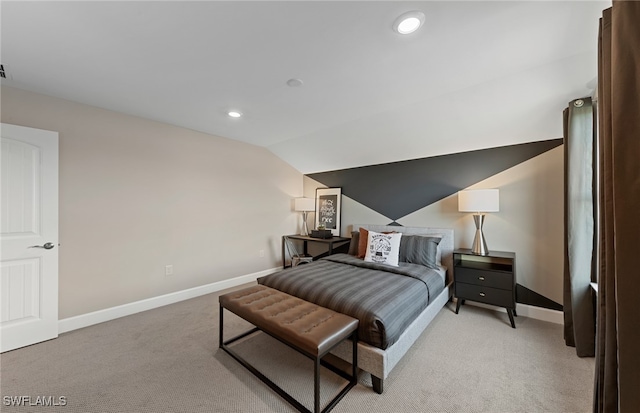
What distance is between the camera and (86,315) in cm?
266

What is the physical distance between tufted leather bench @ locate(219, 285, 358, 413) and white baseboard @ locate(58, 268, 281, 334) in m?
1.50

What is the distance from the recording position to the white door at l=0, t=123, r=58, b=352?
2205mm

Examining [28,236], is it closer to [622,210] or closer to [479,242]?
[622,210]

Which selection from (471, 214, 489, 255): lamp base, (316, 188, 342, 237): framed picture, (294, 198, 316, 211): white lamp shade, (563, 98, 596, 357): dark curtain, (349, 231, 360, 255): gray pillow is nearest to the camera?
(563, 98, 596, 357): dark curtain

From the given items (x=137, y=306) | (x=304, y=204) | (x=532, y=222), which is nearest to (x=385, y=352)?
(x=532, y=222)

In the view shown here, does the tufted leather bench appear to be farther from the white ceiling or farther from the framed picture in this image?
the framed picture

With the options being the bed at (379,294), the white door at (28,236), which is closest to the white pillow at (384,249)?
the bed at (379,294)

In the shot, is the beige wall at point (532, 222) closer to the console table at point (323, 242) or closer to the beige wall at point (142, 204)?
the console table at point (323, 242)

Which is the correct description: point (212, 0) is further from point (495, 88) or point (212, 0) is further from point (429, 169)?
point (429, 169)

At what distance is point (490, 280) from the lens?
8.82 ft

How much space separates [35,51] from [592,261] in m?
4.86

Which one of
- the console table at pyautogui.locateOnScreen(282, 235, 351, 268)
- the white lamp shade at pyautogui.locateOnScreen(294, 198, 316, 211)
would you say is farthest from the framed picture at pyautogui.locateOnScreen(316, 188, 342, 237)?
the console table at pyautogui.locateOnScreen(282, 235, 351, 268)

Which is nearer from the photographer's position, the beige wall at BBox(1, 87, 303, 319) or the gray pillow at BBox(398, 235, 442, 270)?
the beige wall at BBox(1, 87, 303, 319)

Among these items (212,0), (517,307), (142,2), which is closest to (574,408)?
(517,307)
